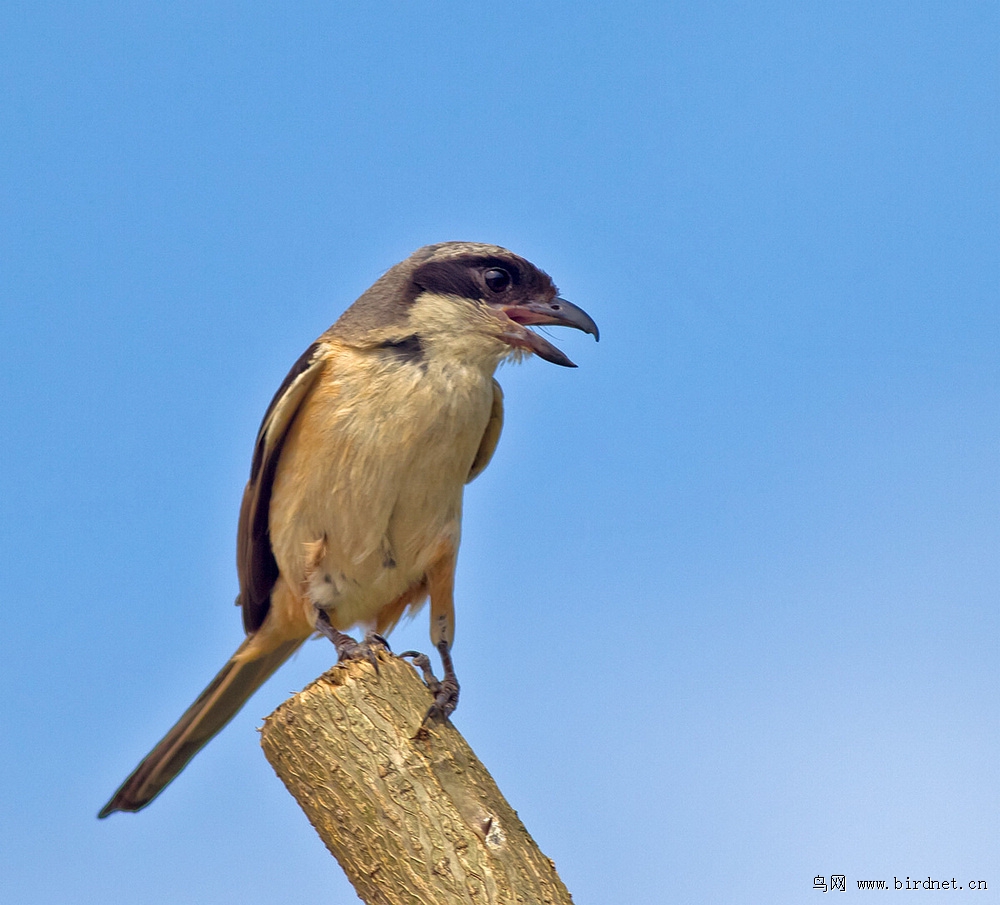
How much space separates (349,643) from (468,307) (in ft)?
5.62

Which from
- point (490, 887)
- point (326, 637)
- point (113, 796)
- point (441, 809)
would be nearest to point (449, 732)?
point (441, 809)

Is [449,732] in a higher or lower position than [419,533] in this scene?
lower

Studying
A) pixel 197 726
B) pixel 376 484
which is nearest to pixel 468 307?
pixel 376 484

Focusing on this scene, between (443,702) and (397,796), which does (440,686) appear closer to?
(443,702)

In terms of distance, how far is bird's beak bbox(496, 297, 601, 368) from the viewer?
571 centimetres

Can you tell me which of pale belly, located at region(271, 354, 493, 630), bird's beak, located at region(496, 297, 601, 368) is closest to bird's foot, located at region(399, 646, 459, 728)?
pale belly, located at region(271, 354, 493, 630)

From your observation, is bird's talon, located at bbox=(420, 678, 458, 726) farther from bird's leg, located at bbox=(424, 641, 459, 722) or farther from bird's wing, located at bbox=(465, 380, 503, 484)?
bird's wing, located at bbox=(465, 380, 503, 484)

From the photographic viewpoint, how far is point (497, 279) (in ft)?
19.2

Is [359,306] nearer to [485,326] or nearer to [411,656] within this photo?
[485,326]

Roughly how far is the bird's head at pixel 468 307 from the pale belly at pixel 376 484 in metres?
0.21

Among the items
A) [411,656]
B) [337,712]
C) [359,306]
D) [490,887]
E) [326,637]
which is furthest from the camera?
[359,306]

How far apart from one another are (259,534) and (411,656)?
4.23 feet

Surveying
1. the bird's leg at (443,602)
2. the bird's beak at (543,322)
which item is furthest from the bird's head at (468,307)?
the bird's leg at (443,602)

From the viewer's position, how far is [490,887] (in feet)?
13.7
